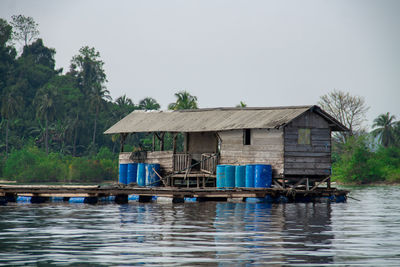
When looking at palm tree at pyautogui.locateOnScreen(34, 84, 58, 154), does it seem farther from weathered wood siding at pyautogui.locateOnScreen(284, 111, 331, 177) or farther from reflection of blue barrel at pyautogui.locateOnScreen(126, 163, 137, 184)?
weathered wood siding at pyautogui.locateOnScreen(284, 111, 331, 177)

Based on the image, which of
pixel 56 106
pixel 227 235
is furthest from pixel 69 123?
pixel 227 235

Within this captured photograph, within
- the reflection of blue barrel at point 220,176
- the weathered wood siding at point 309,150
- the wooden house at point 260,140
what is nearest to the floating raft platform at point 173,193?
the reflection of blue barrel at point 220,176

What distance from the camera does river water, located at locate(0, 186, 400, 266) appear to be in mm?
14453

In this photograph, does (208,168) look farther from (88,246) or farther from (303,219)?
(88,246)

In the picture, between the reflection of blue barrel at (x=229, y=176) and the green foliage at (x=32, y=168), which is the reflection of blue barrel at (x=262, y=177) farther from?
the green foliage at (x=32, y=168)

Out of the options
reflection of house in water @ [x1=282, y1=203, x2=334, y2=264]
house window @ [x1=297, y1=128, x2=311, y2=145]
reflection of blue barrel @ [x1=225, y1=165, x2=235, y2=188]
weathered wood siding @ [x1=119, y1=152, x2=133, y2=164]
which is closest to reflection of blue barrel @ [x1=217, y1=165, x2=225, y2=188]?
reflection of blue barrel @ [x1=225, y1=165, x2=235, y2=188]

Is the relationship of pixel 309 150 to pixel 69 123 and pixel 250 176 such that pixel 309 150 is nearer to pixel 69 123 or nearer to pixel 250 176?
pixel 250 176

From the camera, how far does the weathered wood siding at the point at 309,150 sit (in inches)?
1378

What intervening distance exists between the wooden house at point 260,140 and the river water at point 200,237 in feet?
20.3

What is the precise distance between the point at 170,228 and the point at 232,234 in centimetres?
256

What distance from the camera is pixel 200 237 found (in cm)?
1828

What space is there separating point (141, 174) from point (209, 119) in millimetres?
5365

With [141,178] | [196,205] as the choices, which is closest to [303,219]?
[196,205]

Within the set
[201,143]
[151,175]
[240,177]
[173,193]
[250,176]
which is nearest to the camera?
[173,193]
